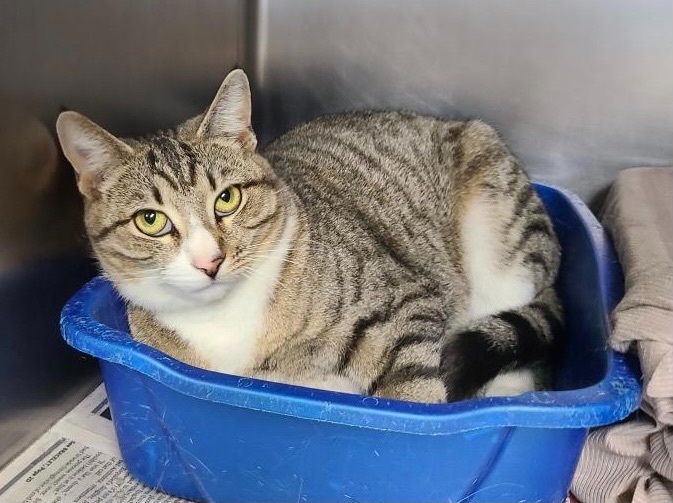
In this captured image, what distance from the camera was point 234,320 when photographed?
1.16 meters

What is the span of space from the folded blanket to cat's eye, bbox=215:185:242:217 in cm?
62

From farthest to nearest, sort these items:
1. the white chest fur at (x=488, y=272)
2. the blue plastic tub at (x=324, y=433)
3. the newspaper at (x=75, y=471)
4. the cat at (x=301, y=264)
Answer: the white chest fur at (x=488, y=272)
the newspaper at (x=75, y=471)
the cat at (x=301, y=264)
the blue plastic tub at (x=324, y=433)

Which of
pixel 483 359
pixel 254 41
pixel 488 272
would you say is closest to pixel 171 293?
pixel 483 359

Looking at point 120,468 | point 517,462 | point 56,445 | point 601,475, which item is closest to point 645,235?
point 601,475

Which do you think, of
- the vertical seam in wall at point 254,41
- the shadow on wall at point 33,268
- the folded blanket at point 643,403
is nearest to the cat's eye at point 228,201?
the shadow on wall at point 33,268

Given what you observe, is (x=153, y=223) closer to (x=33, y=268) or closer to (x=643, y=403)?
(x=33, y=268)

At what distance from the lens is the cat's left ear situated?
44.2 inches

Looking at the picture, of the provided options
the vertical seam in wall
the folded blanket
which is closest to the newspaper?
the folded blanket

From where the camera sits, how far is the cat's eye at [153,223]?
1.07 meters

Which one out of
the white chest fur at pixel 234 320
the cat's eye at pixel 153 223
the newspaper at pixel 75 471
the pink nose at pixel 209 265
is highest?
the cat's eye at pixel 153 223

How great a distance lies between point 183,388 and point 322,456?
227mm

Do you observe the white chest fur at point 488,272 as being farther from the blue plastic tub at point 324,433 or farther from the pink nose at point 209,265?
A: the pink nose at point 209,265

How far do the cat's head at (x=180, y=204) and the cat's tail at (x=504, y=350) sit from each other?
14.6 inches

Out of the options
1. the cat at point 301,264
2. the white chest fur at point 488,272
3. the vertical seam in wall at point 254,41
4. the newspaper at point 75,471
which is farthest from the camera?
the vertical seam in wall at point 254,41
